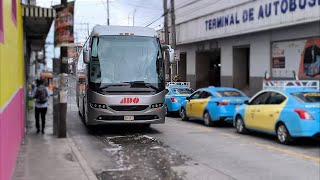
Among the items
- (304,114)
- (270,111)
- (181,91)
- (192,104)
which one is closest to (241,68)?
(181,91)

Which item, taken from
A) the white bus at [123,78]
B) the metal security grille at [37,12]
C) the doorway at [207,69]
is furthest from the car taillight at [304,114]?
the doorway at [207,69]

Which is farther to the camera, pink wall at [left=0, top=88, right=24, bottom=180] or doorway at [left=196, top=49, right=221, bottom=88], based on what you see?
doorway at [left=196, top=49, right=221, bottom=88]

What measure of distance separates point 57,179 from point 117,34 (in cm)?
711

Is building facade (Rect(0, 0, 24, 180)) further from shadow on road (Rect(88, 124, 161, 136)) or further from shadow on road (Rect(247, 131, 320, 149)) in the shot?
shadow on road (Rect(247, 131, 320, 149))

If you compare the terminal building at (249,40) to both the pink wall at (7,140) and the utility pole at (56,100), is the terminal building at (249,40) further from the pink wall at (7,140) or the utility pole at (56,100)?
the pink wall at (7,140)

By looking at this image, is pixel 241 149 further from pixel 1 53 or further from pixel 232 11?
pixel 232 11

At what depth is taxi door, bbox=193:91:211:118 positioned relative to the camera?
16.3 metres

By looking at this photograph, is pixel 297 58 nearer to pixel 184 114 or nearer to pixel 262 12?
pixel 262 12

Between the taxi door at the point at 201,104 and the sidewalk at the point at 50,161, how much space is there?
18.2 ft

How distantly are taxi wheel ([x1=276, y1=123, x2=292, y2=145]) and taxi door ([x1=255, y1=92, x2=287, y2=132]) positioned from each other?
0.25 meters

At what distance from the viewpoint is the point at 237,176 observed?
7840 millimetres

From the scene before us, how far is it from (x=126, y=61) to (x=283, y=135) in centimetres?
512

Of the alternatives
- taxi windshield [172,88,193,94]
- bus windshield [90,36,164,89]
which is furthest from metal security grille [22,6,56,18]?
taxi windshield [172,88,193,94]

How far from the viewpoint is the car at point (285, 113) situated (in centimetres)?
1065
